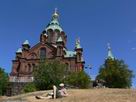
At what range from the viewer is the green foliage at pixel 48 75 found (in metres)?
55.7

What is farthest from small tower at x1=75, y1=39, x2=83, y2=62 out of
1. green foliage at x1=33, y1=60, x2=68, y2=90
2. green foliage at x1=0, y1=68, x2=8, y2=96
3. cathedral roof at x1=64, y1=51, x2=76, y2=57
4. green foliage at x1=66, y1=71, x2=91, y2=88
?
green foliage at x1=33, y1=60, x2=68, y2=90

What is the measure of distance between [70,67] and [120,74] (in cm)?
2139

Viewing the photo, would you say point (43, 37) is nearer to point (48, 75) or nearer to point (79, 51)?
point (79, 51)

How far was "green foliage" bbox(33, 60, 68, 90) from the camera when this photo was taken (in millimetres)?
55688

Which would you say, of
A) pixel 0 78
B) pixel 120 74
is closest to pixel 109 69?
pixel 120 74

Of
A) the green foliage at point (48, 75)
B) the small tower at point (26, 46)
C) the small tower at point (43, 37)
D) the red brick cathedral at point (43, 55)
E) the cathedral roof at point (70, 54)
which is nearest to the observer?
the green foliage at point (48, 75)

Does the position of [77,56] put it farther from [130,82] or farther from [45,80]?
[45,80]

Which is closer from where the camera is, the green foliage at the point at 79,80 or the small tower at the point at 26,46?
the green foliage at the point at 79,80

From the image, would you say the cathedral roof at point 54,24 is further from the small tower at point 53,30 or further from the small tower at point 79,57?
the small tower at point 79,57

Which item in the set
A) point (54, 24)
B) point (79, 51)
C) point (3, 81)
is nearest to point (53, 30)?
point (54, 24)

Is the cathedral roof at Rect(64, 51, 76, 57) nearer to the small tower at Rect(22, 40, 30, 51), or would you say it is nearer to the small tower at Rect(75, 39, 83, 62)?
the small tower at Rect(75, 39, 83, 62)

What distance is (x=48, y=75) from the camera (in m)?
56.7

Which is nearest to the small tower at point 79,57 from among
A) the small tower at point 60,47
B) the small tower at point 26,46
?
the small tower at point 60,47

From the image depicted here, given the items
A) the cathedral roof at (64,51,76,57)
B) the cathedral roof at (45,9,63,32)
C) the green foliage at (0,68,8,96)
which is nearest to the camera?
the green foliage at (0,68,8,96)
